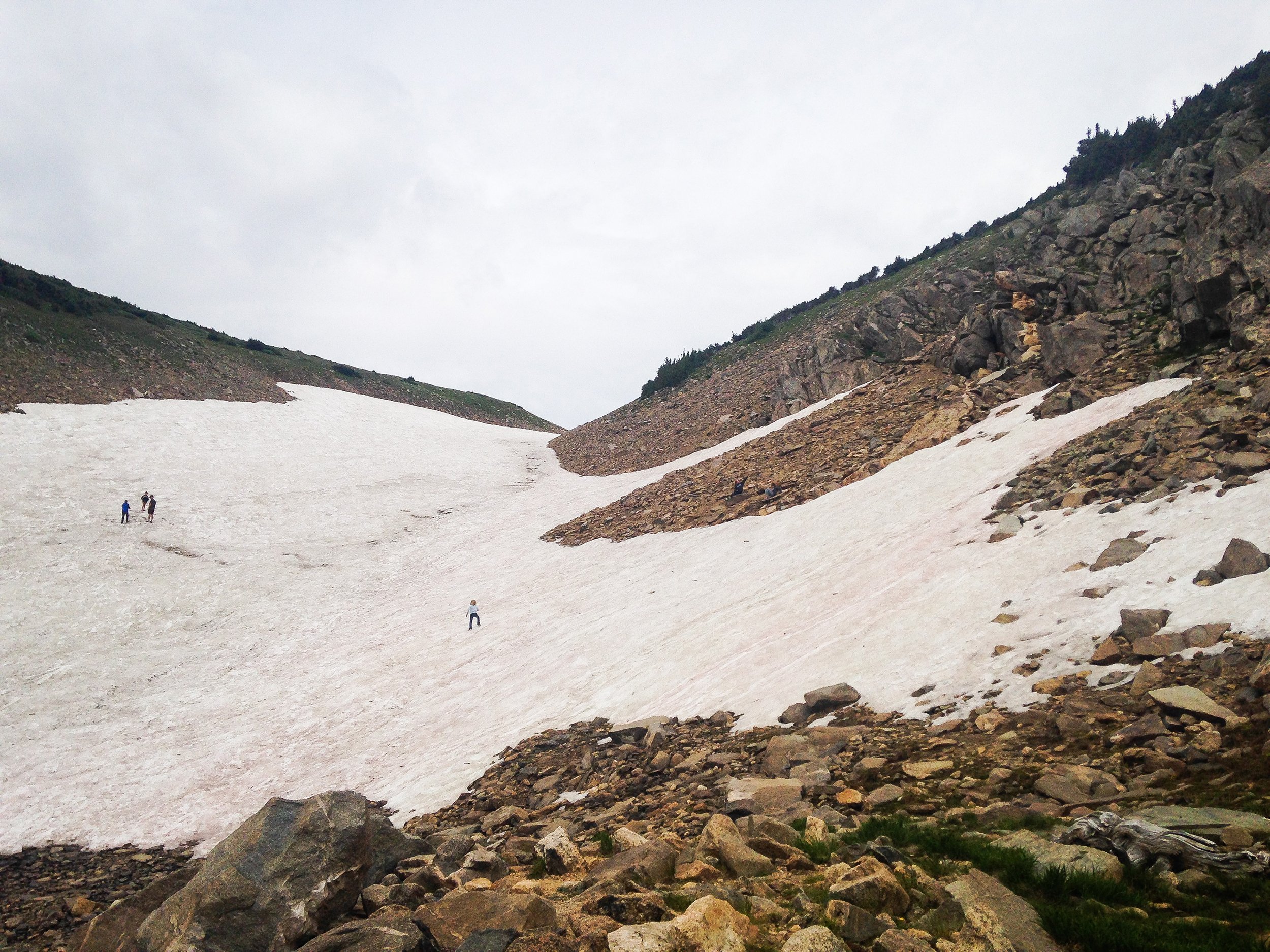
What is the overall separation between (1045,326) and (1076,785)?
24.5 meters

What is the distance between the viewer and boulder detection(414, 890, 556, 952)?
5352 mm

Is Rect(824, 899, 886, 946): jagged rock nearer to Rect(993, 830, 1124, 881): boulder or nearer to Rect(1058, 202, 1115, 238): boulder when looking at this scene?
Rect(993, 830, 1124, 881): boulder

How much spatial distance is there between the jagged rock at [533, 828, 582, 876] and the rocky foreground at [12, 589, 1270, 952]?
0.03m

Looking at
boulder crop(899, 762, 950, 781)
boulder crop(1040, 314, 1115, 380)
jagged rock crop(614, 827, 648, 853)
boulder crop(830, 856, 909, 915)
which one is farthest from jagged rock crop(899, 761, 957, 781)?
boulder crop(1040, 314, 1115, 380)

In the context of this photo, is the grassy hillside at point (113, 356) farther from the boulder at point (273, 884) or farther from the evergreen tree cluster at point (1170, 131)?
the evergreen tree cluster at point (1170, 131)

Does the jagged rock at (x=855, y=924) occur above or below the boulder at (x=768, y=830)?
above

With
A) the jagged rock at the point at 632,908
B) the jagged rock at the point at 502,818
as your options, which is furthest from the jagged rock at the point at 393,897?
the jagged rock at the point at 502,818

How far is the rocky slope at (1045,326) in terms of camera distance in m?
19.5

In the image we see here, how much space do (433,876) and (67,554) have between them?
2858 cm

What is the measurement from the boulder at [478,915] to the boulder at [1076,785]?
518 cm

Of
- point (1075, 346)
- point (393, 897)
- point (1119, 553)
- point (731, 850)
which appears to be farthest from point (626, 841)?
point (1075, 346)

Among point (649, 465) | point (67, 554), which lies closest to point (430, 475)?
point (649, 465)

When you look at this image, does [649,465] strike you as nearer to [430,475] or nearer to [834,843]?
[430,475]

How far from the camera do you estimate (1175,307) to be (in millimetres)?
20438
